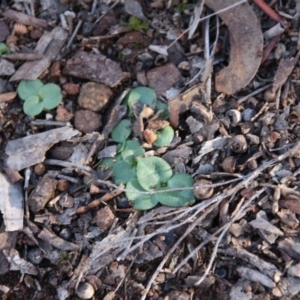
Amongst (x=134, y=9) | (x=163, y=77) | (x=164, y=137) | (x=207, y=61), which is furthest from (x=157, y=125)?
(x=134, y=9)

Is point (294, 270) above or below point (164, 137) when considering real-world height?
below

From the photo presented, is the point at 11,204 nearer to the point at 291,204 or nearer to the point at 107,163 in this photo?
the point at 107,163

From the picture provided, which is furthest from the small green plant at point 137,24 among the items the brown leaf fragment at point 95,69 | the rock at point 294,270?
the rock at point 294,270

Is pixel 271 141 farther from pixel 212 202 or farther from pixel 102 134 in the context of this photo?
pixel 102 134

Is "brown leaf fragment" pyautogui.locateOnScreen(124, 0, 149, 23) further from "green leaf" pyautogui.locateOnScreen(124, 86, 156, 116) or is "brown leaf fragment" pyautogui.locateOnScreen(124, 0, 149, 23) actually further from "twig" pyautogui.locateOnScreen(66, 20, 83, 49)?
"green leaf" pyautogui.locateOnScreen(124, 86, 156, 116)

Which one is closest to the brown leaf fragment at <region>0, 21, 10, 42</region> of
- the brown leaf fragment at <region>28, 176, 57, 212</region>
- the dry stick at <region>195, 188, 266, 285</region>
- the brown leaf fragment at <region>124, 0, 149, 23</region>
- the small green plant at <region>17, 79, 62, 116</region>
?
the small green plant at <region>17, 79, 62, 116</region>

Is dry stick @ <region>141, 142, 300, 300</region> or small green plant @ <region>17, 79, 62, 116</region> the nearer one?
dry stick @ <region>141, 142, 300, 300</region>

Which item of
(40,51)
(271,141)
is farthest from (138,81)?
(271,141)
